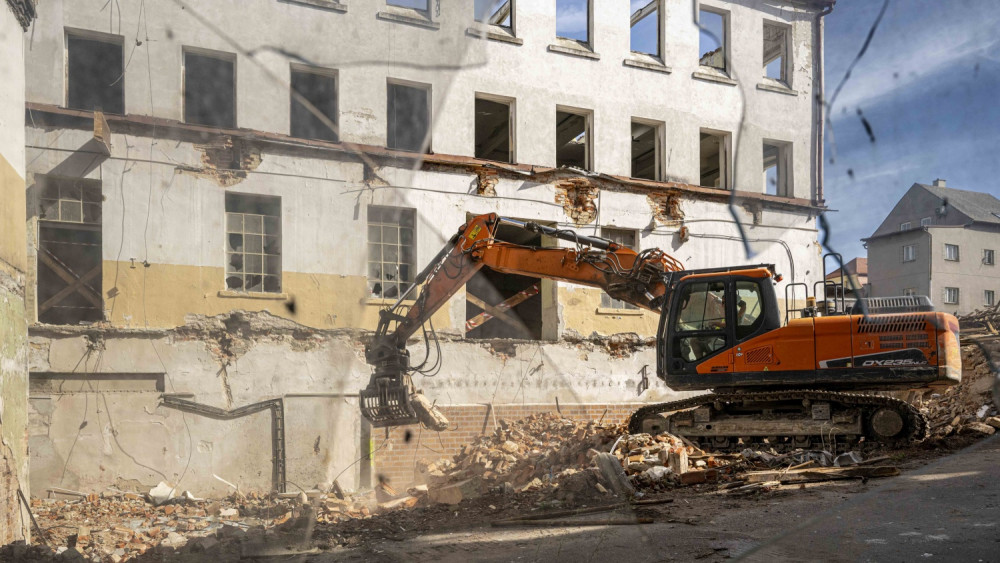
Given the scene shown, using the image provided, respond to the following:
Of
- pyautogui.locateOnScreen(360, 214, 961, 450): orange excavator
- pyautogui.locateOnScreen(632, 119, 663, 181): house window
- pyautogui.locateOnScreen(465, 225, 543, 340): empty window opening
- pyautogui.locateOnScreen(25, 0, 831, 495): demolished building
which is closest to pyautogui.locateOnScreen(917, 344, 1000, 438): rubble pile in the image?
pyautogui.locateOnScreen(360, 214, 961, 450): orange excavator

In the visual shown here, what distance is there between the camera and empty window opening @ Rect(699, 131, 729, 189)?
1166 centimetres

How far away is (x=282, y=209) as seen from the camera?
5867 mm

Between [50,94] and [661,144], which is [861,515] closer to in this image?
[50,94]

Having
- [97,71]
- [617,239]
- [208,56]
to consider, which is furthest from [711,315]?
[97,71]

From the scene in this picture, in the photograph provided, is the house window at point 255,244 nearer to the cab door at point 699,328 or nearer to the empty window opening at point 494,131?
the cab door at point 699,328

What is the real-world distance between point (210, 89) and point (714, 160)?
930cm

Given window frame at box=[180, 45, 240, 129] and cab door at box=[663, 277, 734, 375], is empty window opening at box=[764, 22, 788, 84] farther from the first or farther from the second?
window frame at box=[180, 45, 240, 129]

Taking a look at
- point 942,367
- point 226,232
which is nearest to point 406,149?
point 226,232

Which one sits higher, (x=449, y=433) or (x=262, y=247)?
(x=262, y=247)

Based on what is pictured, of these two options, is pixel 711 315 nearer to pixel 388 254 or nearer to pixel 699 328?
pixel 699 328

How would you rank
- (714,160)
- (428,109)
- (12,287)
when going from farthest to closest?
(714,160)
(428,109)
(12,287)

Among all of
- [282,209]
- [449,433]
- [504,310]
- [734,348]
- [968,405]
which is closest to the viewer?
[282,209]

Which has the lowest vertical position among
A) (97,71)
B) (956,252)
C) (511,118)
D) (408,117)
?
(956,252)

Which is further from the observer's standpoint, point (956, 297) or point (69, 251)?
point (69, 251)
